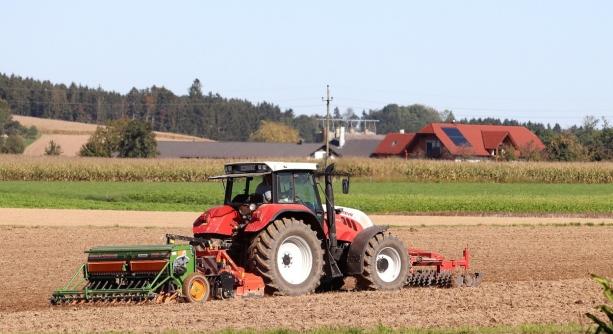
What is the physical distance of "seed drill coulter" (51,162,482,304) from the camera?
15453mm

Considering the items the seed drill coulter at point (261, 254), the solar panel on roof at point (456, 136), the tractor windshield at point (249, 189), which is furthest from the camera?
the solar panel on roof at point (456, 136)

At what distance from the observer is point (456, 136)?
350 feet

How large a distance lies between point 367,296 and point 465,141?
297 ft

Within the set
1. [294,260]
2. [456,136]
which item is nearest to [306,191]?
[294,260]

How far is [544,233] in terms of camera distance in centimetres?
3125

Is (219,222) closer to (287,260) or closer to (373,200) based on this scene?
(287,260)

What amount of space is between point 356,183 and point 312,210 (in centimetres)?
5186

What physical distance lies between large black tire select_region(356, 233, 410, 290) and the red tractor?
16 mm

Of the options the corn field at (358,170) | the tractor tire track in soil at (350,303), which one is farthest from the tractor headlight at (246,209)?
the corn field at (358,170)

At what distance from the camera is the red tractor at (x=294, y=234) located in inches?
631

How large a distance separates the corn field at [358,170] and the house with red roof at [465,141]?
2717 cm

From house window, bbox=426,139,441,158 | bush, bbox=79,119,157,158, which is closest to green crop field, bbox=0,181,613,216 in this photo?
bush, bbox=79,119,157,158

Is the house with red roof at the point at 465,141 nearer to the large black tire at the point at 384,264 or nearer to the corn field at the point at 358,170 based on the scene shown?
the corn field at the point at 358,170

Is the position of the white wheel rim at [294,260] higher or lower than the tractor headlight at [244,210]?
lower
